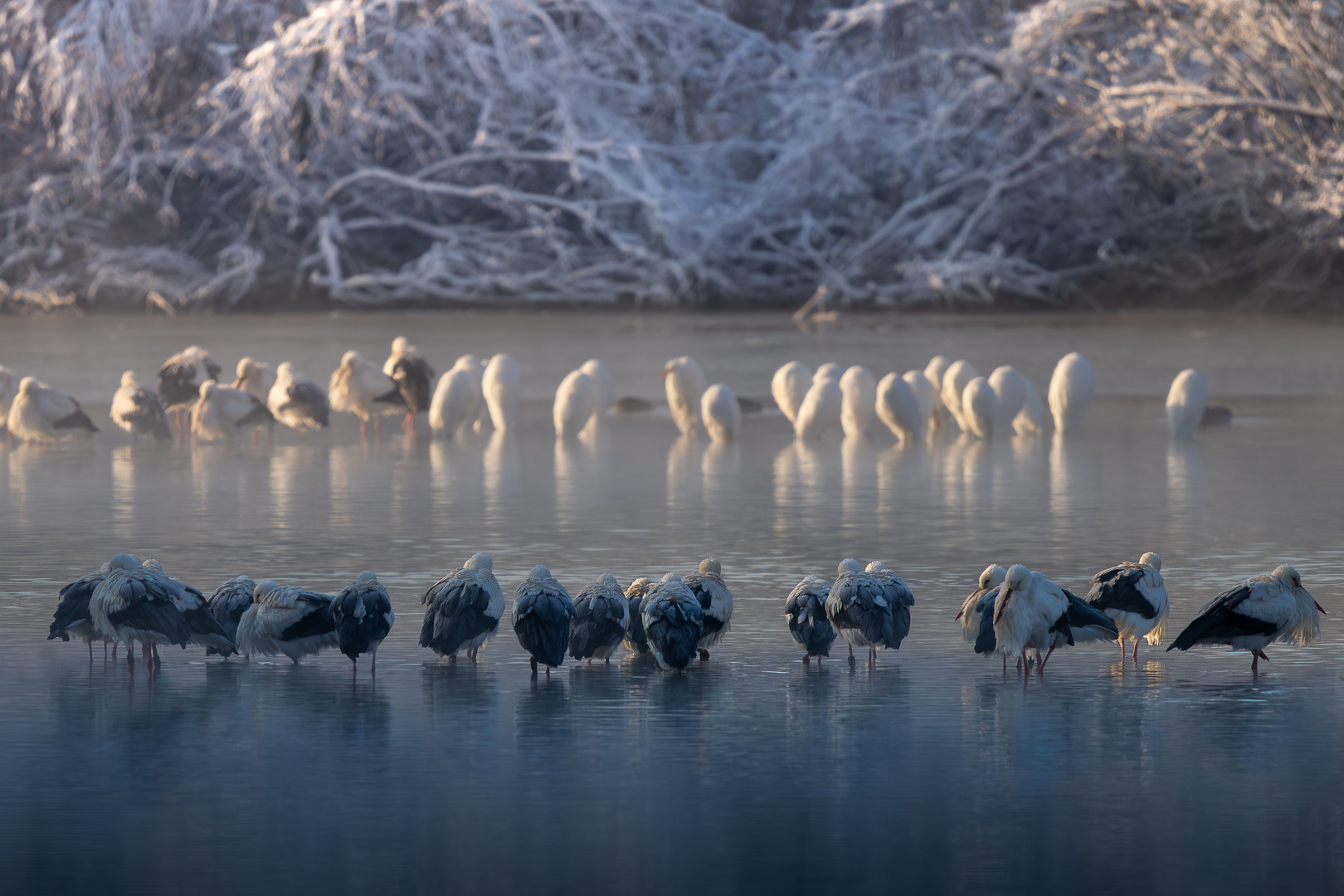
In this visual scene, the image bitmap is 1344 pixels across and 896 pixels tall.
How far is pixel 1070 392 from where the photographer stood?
15930 mm

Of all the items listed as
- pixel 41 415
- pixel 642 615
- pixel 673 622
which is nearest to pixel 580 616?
pixel 642 615

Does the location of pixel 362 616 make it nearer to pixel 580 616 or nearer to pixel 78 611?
pixel 580 616

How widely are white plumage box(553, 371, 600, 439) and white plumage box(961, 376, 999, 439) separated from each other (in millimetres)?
3146

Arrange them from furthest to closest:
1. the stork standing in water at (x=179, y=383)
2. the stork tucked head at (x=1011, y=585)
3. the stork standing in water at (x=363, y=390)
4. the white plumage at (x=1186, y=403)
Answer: the stork standing in water at (x=179, y=383)
the stork standing in water at (x=363, y=390)
the white plumage at (x=1186, y=403)
the stork tucked head at (x=1011, y=585)

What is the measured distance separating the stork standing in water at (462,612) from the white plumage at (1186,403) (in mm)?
9321

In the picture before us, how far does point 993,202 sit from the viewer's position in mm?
31578

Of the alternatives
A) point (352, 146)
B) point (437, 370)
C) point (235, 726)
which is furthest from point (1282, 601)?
point (352, 146)

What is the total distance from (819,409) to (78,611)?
915cm

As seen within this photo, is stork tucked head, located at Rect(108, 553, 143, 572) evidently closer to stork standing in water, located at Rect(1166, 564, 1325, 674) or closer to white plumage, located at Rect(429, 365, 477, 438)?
stork standing in water, located at Rect(1166, 564, 1325, 674)

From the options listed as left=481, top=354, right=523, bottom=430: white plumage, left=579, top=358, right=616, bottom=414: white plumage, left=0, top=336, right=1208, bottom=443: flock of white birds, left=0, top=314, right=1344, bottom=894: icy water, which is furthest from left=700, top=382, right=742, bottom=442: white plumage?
left=0, top=314, right=1344, bottom=894: icy water

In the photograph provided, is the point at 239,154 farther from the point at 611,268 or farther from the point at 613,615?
the point at 613,615

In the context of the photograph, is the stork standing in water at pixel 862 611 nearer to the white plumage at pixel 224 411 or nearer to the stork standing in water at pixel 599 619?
the stork standing in water at pixel 599 619

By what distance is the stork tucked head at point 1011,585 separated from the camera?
678 centimetres

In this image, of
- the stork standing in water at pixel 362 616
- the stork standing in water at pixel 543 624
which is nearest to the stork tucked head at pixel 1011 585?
the stork standing in water at pixel 543 624
